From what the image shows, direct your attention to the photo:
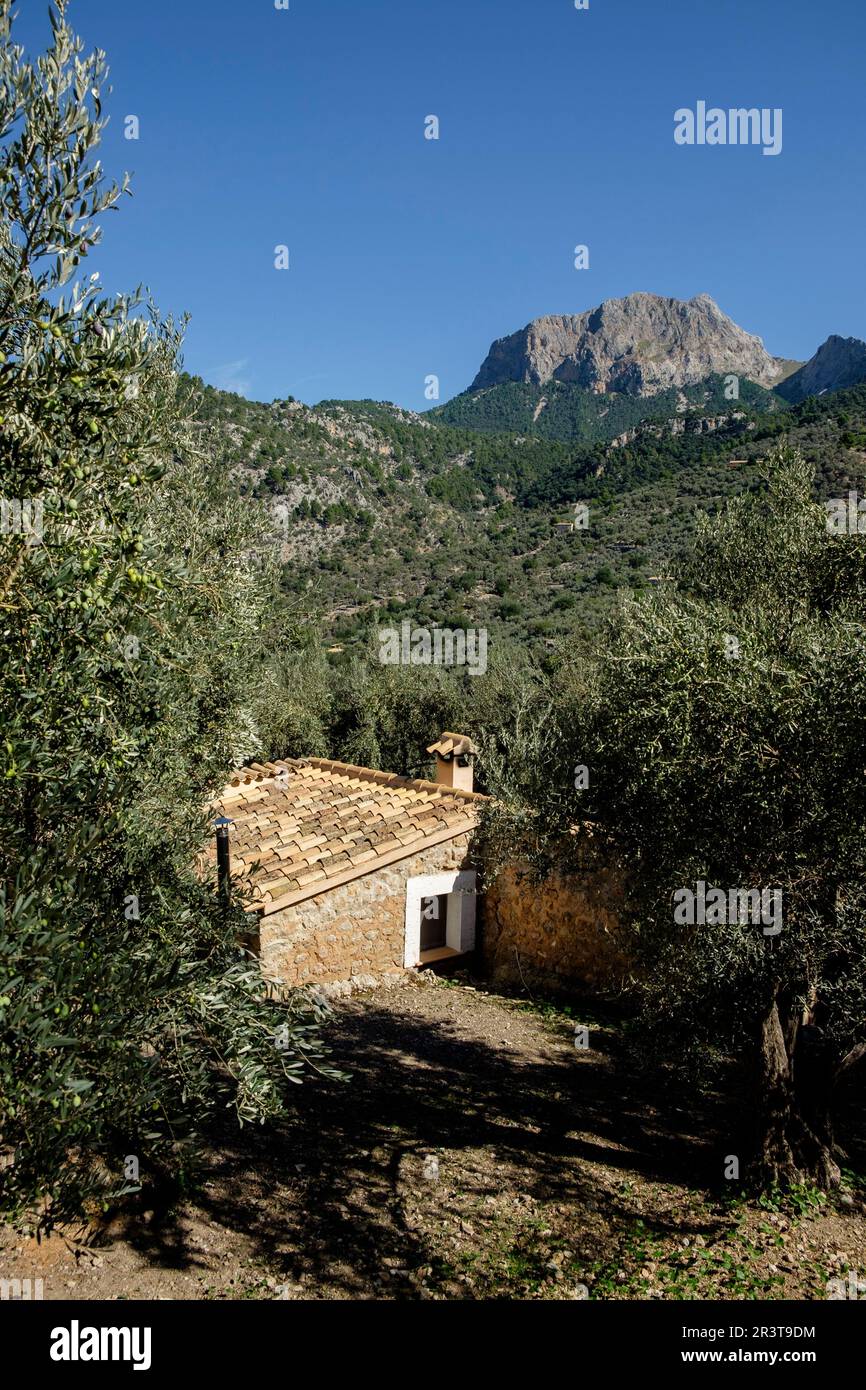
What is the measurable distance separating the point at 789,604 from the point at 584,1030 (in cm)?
679

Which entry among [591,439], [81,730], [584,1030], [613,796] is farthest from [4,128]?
[591,439]

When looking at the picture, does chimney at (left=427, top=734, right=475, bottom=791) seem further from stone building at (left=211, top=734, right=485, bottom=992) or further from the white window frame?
the white window frame

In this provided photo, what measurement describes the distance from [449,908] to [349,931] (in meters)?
2.64

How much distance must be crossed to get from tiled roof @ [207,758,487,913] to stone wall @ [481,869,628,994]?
1714 mm

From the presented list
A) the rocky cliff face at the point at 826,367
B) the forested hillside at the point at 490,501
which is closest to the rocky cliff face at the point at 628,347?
the rocky cliff face at the point at 826,367

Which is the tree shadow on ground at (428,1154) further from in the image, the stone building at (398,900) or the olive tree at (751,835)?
the stone building at (398,900)

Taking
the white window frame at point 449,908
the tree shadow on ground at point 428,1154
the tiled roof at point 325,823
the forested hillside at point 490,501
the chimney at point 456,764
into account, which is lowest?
the tree shadow on ground at point 428,1154

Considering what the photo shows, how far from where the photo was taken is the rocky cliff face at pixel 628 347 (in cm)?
10531

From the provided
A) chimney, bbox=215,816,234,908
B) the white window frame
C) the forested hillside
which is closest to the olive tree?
chimney, bbox=215,816,234,908

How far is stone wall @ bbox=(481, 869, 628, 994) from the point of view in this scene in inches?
572

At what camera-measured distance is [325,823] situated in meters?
16.0

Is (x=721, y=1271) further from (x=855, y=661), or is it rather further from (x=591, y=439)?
(x=591, y=439)

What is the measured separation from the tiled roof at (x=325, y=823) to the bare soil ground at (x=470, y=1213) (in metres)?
3.49

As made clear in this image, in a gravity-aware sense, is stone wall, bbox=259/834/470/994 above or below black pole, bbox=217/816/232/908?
below
